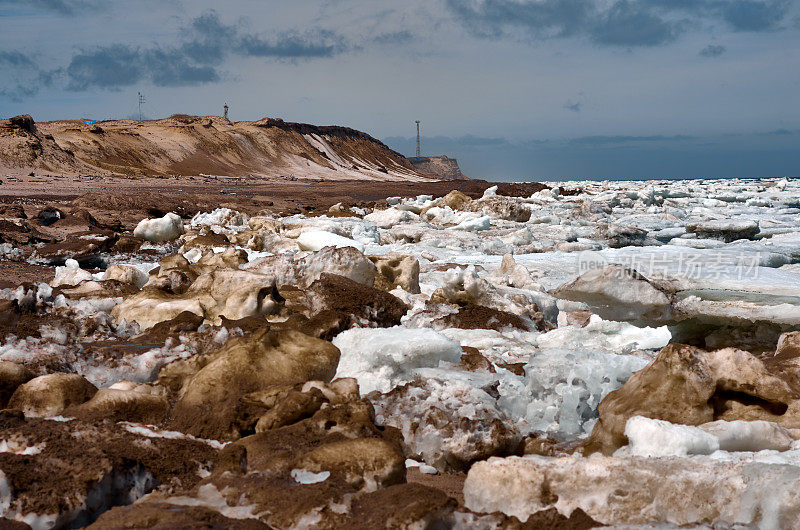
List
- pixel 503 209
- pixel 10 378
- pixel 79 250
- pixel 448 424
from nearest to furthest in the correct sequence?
pixel 448 424 < pixel 10 378 < pixel 79 250 < pixel 503 209

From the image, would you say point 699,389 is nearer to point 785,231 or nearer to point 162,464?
point 162,464

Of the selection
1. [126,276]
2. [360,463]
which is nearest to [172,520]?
[360,463]

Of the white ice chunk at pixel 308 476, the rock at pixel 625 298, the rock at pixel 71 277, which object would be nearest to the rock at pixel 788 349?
the rock at pixel 625 298

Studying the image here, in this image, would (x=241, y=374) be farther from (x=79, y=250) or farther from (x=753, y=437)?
(x=79, y=250)

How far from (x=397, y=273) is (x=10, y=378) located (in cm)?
370

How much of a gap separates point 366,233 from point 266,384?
769cm

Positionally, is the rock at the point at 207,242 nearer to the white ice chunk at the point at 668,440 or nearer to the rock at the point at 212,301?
the rock at the point at 212,301

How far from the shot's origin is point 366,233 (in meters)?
11.1

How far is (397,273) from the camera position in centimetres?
659

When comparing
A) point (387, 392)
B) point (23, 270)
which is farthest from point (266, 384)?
point (23, 270)

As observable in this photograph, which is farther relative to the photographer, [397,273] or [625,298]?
[397,273]

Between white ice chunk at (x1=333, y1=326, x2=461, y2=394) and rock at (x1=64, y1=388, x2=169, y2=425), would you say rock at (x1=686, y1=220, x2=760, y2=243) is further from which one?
rock at (x1=64, y1=388, x2=169, y2=425)

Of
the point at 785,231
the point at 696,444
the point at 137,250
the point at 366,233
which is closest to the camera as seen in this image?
the point at 696,444

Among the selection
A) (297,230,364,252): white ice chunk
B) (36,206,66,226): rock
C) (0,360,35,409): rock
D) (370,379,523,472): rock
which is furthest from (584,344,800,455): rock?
(36,206,66,226): rock
